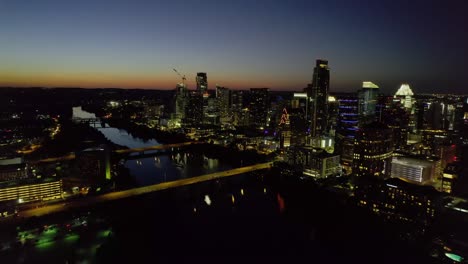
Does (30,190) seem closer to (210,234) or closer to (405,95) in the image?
(210,234)

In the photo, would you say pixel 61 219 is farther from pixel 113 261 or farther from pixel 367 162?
pixel 367 162

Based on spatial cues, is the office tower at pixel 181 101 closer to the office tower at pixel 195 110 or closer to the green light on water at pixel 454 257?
the office tower at pixel 195 110

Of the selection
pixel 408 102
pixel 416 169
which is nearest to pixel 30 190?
pixel 416 169

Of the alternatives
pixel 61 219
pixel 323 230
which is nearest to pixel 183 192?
pixel 61 219

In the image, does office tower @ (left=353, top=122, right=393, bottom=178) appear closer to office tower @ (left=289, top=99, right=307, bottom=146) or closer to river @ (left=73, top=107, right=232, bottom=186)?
river @ (left=73, top=107, right=232, bottom=186)

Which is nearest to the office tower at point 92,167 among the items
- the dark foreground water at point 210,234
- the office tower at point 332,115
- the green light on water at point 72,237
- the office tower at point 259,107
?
the dark foreground water at point 210,234

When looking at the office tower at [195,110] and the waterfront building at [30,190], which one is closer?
the waterfront building at [30,190]
